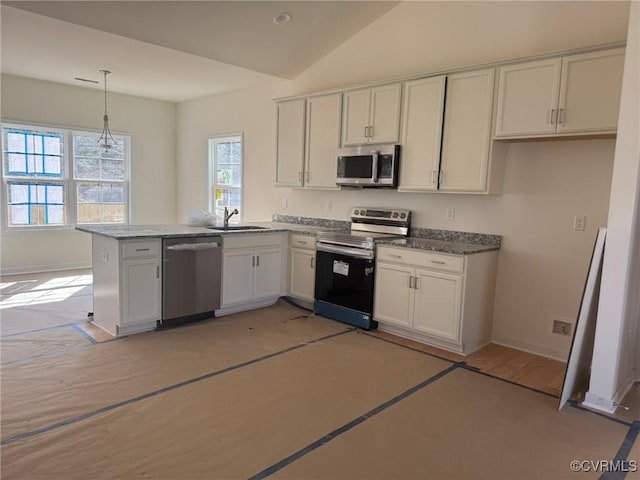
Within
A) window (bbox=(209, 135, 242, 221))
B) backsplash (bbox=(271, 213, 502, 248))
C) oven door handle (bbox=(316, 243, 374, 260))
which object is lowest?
oven door handle (bbox=(316, 243, 374, 260))

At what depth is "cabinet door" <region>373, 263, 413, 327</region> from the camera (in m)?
3.86

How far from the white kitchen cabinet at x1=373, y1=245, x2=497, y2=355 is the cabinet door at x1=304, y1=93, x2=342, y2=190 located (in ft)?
4.08

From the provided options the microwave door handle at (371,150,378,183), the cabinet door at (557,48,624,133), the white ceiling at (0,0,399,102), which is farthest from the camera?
the microwave door handle at (371,150,378,183)

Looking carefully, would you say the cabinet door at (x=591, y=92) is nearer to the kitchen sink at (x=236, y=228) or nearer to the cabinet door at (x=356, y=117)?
the cabinet door at (x=356, y=117)

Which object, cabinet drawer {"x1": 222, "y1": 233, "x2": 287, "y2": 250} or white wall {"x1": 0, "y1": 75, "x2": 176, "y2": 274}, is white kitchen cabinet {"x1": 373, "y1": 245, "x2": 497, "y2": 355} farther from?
white wall {"x1": 0, "y1": 75, "x2": 176, "y2": 274}

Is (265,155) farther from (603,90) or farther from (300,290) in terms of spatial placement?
(603,90)

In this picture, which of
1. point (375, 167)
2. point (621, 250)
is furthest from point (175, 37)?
point (621, 250)

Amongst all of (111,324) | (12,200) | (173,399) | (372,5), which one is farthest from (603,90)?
(12,200)

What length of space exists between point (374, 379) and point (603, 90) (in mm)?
2531

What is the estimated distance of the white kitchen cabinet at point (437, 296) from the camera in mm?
3553

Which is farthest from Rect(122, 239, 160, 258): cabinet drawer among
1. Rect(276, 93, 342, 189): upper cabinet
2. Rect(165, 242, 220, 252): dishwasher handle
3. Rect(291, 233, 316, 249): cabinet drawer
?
Rect(276, 93, 342, 189): upper cabinet

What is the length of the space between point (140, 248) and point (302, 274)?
69.1 inches

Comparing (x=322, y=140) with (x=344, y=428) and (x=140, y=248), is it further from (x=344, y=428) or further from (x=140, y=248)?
(x=344, y=428)

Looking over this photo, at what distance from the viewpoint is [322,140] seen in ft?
15.8
